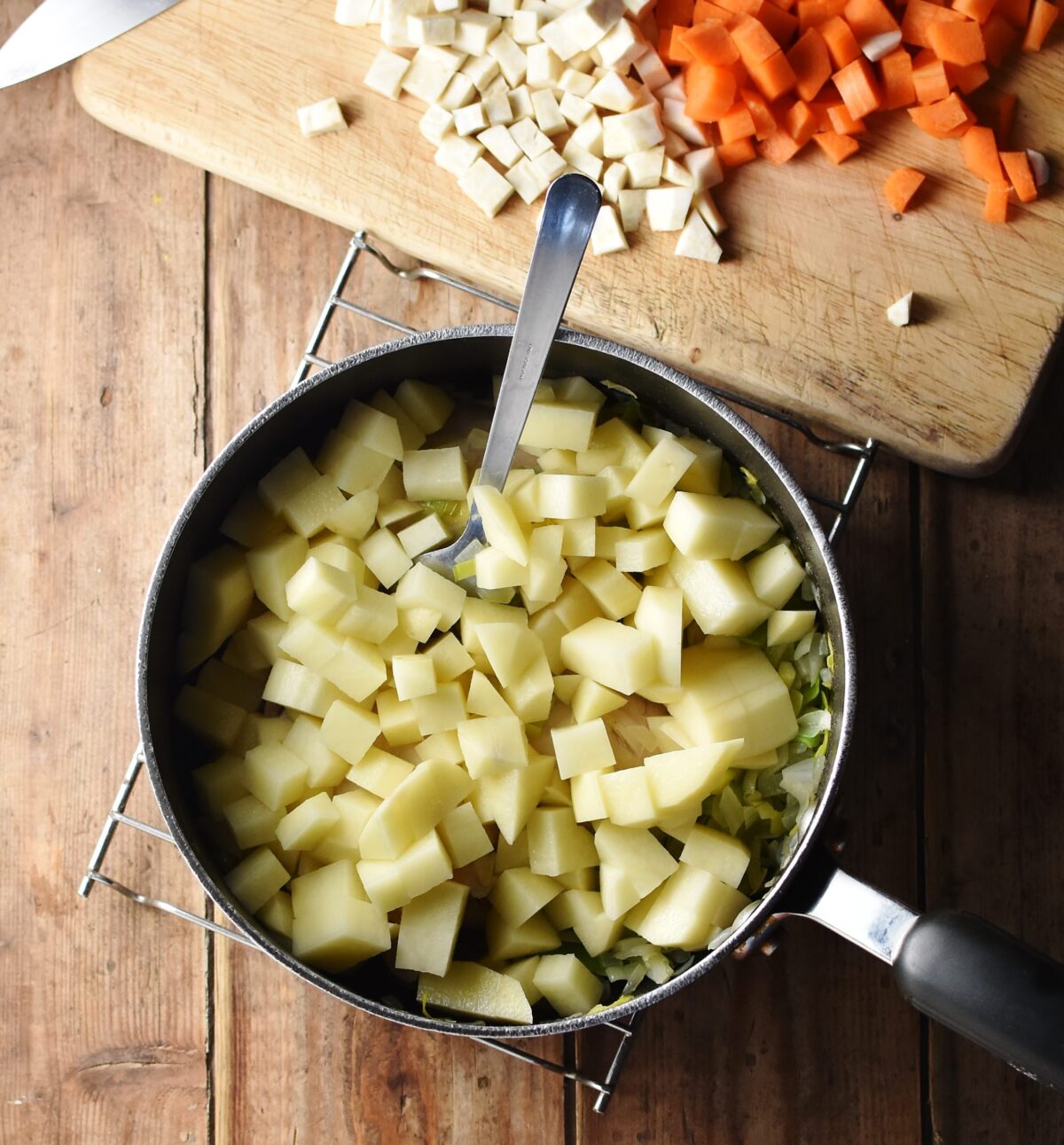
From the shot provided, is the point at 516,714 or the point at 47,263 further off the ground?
the point at 47,263

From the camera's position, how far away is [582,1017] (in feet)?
3.69

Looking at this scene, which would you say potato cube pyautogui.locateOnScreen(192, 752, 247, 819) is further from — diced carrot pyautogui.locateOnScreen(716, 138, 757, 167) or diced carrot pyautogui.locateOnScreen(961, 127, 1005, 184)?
diced carrot pyautogui.locateOnScreen(961, 127, 1005, 184)

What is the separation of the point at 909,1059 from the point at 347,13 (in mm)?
1682

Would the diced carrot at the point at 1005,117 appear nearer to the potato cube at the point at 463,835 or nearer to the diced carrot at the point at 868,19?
the diced carrot at the point at 868,19

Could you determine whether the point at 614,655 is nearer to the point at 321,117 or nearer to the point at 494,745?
the point at 494,745

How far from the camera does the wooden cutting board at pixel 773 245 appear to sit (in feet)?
4.87

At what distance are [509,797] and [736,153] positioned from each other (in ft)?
3.11

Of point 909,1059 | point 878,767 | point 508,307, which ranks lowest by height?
point 909,1059

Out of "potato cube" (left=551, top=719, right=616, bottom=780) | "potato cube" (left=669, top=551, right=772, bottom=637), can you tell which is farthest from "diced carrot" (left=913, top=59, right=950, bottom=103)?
"potato cube" (left=551, top=719, right=616, bottom=780)

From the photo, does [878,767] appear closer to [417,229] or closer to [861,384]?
[861,384]

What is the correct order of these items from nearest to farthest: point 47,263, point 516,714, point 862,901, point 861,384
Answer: point 862,901, point 516,714, point 861,384, point 47,263

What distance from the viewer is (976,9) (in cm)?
146

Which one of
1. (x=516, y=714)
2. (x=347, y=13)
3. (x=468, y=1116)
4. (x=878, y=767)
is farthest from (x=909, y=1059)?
(x=347, y=13)

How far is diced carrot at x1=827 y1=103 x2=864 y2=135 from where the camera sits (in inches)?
59.6
